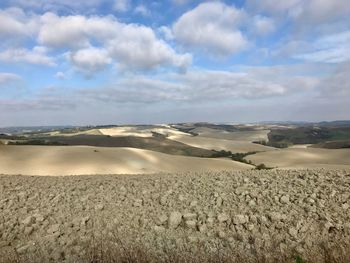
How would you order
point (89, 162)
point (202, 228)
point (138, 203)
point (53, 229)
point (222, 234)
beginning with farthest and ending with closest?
→ point (89, 162) < point (138, 203) < point (53, 229) < point (202, 228) < point (222, 234)

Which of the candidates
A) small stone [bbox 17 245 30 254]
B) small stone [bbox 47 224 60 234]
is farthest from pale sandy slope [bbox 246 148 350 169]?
small stone [bbox 17 245 30 254]

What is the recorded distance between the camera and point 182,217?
11.4 m

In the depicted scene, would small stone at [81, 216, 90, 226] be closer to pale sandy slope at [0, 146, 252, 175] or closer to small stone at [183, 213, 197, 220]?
small stone at [183, 213, 197, 220]

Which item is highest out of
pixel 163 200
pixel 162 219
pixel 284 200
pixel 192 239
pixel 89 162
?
pixel 284 200

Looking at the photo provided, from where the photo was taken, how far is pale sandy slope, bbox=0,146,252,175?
38.8 meters

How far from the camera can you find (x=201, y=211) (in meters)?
11.6

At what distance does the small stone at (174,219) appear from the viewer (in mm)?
11034

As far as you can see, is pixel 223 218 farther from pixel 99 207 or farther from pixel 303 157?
pixel 303 157

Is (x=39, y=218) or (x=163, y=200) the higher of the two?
(x=163, y=200)

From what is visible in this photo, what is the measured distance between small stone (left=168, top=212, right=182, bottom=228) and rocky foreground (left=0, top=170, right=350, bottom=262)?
3 centimetres

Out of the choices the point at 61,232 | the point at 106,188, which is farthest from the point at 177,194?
the point at 61,232

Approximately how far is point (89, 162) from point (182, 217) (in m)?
31.3

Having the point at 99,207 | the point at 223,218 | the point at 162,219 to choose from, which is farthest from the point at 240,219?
the point at 99,207

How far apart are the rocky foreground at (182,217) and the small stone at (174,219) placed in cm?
3
